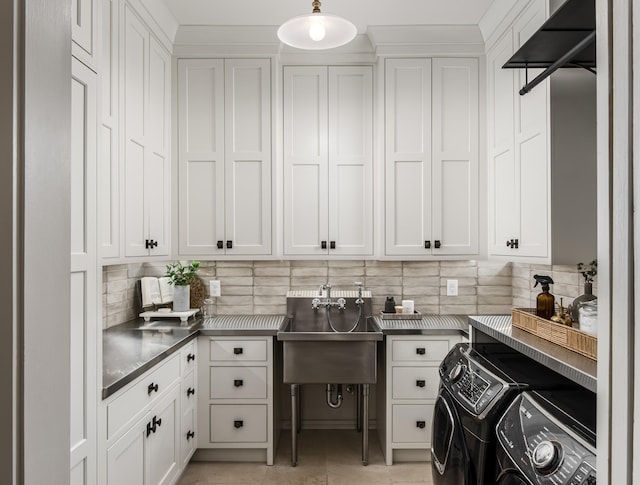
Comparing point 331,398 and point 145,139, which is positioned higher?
point 145,139

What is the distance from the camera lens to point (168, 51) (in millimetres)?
2932

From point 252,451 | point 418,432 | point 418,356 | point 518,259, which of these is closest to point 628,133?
point 518,259

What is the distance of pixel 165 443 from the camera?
90.4 inches

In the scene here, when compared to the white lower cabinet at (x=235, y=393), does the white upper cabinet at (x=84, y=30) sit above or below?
above

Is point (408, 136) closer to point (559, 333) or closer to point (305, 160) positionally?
point (305, 160)

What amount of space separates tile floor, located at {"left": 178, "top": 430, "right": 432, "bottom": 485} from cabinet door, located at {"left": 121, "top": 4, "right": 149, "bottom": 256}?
1382 mm

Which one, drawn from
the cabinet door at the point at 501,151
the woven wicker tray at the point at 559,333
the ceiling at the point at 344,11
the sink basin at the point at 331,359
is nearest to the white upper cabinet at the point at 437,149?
the cabinet door at the point at 501,151

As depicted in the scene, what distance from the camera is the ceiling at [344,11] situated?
2.67 meters

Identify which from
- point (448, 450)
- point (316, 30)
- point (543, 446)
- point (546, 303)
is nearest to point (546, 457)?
point (543, 446)

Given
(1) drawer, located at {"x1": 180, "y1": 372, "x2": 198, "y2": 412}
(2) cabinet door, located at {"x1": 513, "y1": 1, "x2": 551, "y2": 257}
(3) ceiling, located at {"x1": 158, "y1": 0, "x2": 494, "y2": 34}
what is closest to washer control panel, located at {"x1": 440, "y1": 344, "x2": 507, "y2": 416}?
(2) cabinet door, located at {"x1": 513, "y1": 1, "x2": 551, "y2": 257}

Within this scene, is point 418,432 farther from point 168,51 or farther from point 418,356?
point 168,51

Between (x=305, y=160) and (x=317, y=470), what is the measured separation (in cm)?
194

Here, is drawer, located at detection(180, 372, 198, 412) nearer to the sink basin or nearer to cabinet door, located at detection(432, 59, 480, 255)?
the sink basin

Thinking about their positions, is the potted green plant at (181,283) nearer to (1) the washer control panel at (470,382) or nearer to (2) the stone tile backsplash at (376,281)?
(2) the stone tile backsplash at (376,281)
